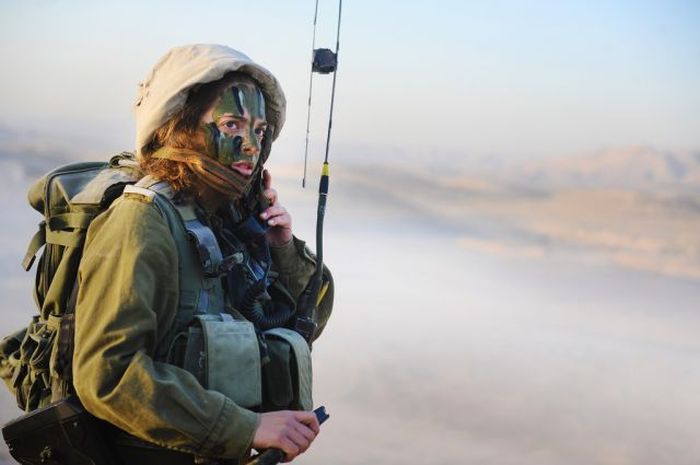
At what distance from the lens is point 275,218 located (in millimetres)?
4836

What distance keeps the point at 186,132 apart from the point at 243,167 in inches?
11.4

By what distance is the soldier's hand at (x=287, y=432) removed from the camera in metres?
3.99

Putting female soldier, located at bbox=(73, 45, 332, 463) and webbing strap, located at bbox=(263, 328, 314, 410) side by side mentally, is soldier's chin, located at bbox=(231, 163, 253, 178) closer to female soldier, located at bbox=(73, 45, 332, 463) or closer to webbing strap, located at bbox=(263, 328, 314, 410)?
female soldier, located at bbox=(73, 45, 332, 463)

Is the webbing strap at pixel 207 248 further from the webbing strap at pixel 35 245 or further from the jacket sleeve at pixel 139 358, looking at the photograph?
the webbing strap at pixel 35 245

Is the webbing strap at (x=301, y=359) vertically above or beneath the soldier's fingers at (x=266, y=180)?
beneath

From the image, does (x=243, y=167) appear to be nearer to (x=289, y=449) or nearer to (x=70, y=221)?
(x=70, y=221)

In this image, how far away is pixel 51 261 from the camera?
445 cm

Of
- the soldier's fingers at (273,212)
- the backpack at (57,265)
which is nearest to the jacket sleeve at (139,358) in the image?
the backpack at (57,265)

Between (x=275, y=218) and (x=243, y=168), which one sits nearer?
(x=243, y=168)

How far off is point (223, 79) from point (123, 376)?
1404 millimetres

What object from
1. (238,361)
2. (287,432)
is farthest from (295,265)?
(287,432)

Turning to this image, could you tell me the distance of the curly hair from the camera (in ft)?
14.4

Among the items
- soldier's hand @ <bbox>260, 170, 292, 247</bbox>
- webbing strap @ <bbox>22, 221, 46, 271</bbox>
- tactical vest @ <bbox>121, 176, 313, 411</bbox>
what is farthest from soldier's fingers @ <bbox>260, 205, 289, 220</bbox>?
webbing strap @ <bbox>22, 221, 46, 271</bbox>

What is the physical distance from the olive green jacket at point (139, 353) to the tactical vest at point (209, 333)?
0.09m
